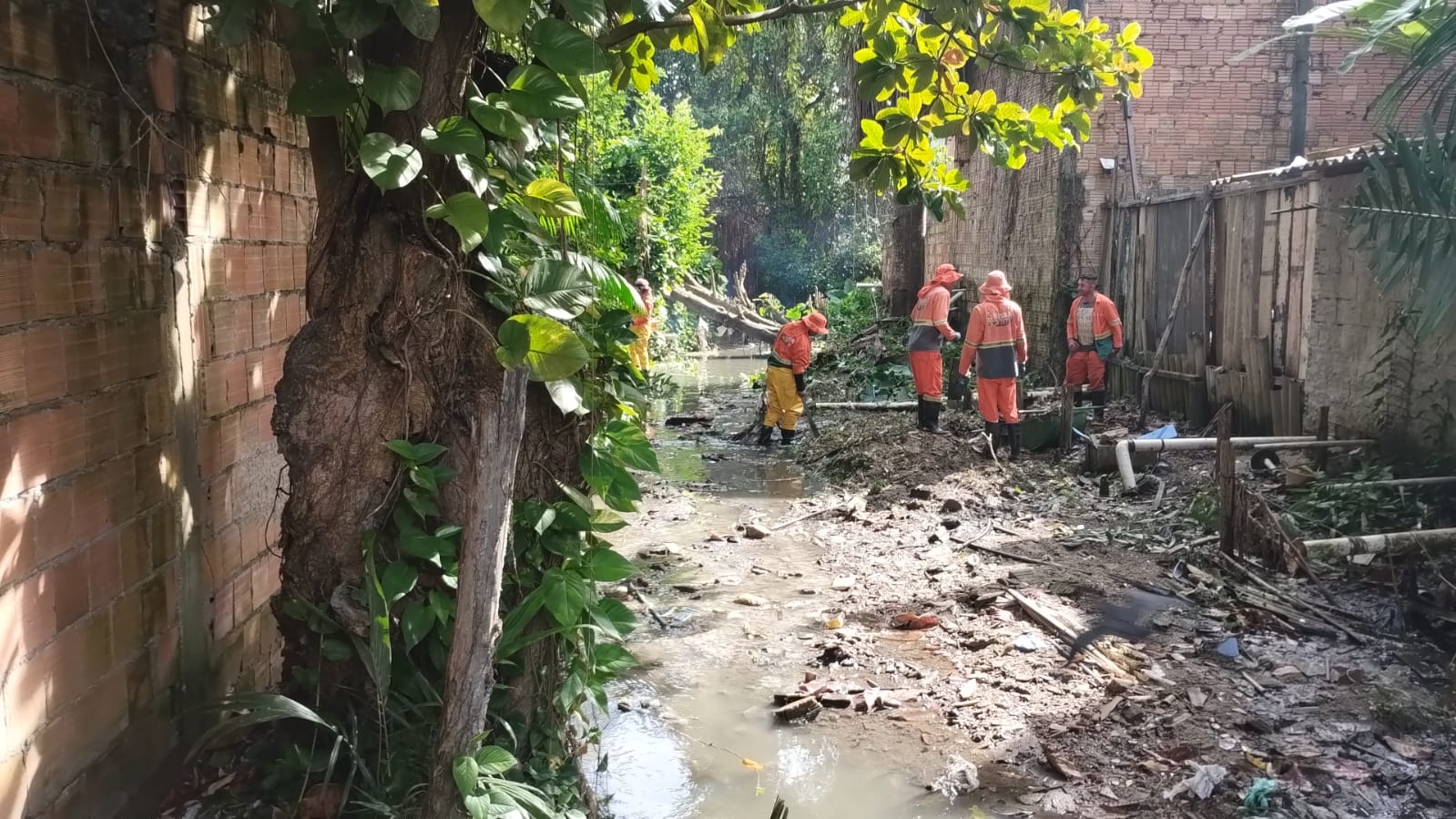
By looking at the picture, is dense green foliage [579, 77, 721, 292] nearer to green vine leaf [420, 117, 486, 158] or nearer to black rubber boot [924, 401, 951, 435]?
black rubber boot [924, 401, 951, 435]

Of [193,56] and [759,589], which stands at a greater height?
[193,56]

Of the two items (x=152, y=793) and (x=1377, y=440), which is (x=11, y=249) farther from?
(x=1377, y=440)

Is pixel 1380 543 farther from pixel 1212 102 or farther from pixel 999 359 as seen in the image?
pixel 1212 102

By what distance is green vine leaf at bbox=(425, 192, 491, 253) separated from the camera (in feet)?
8.08

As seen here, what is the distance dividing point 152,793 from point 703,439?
9.68 meters

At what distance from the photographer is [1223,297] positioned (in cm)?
970

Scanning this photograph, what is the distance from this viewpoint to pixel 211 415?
10.7ft

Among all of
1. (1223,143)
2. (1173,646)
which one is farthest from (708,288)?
(1173,646)

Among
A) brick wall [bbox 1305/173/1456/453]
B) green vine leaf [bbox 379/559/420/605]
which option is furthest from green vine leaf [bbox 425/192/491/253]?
brick wall [bbox 1305/173/1456/453]

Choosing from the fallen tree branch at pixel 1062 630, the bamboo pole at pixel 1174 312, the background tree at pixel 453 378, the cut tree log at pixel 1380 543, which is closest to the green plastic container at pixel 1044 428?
the bamboo pole at pixel 1174 312

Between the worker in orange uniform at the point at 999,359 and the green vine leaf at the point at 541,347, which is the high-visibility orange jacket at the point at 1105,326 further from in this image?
the green vine leaf at the point at 541,347

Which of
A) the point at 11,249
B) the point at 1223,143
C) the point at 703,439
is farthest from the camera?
the point at 703,439

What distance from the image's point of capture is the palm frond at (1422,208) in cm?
467

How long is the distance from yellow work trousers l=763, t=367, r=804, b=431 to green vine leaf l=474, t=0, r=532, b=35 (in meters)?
9.01
